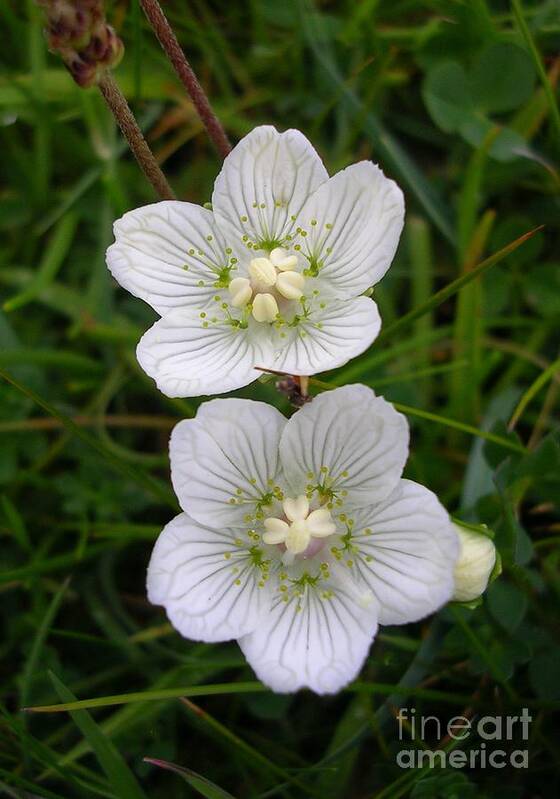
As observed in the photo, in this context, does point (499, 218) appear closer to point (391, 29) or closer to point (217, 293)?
point (391, 29)

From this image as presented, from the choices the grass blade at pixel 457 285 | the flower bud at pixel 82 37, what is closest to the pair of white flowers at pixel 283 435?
the grass blade at pixel 457 285

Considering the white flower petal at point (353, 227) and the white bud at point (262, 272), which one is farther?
the white bud at point (262, 272)

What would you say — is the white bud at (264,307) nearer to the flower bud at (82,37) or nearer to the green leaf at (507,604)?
the flower bud at (82,37)

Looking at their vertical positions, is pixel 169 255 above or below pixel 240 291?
above

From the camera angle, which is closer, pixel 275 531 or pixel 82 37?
pixel 82 37

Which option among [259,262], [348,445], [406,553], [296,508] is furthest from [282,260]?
[406,553]

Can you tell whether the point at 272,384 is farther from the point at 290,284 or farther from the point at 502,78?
the point at 502,78

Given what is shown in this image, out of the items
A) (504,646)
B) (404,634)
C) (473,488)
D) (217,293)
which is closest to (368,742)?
(404,634)
